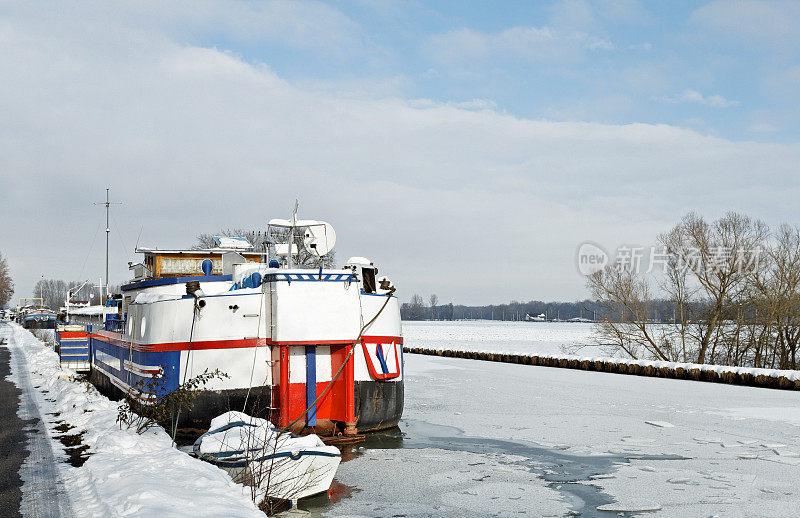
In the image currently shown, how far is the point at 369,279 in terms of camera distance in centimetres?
1506

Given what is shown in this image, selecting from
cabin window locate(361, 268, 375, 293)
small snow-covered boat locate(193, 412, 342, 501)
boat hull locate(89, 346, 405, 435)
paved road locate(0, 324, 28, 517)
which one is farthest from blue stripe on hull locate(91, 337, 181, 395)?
cabin window locate(361, 268, 375, 293)

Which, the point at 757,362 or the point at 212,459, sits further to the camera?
the point at 757,362

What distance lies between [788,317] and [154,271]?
91.6 ft

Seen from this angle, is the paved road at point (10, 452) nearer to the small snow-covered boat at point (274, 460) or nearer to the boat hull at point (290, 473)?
the small snow-covered boat at point (274, 460)

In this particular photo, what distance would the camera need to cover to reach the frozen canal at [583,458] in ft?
28.1

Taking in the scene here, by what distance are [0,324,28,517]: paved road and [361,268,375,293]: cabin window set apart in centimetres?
706

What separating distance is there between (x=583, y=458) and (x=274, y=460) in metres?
5.63

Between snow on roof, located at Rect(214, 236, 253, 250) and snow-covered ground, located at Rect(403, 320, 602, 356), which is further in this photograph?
snow-covered ground, located at Rect(403, 320, 602, 356)

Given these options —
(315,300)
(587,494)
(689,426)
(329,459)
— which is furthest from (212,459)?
(689,426)

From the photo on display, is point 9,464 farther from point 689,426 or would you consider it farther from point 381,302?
point 689,426

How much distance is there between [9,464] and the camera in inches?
369

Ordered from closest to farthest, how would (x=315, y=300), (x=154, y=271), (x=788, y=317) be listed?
1. (x=315, y=300)
2. (x=154, y=271)
3. (x=788, y=317)

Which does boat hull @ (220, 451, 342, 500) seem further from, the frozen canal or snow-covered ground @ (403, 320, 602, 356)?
snow-covered ground @ (403, 320, 602, 356)

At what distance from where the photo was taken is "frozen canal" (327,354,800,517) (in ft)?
28.1
